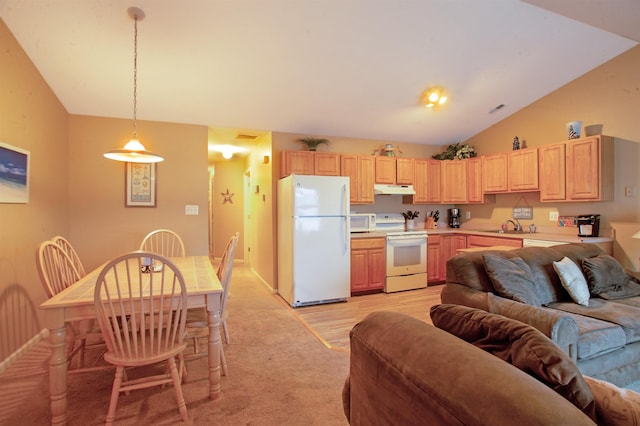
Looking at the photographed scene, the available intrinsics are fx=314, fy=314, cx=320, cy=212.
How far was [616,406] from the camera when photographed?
0.75 metres

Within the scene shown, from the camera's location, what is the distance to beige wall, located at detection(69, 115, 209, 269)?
12.2 ft

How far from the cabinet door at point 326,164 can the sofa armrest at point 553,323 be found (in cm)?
295

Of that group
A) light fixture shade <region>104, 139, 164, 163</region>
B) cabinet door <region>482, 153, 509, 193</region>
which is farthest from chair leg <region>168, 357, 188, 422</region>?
cabinet door <region>482, 153, 509, 193</region>

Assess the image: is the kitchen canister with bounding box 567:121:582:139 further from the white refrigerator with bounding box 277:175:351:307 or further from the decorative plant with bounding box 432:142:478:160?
the white refrigerator with bounding box 277:175:351:307

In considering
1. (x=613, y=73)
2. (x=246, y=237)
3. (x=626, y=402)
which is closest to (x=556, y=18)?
(x=613, y=73)

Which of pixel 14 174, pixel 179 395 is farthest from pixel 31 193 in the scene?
pixel 179 395

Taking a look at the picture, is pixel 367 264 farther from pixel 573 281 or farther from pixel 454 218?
pixel 573 281

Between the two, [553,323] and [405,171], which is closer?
[553,323]

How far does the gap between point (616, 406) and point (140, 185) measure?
4.44 metres

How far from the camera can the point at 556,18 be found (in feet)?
10.2

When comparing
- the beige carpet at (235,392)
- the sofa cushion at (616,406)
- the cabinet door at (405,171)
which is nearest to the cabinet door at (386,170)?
the cabinet door at (405,171)

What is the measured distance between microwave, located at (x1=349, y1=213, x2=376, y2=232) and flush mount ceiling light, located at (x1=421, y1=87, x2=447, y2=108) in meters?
1.75

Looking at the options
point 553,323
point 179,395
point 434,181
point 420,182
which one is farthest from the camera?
point 434,181

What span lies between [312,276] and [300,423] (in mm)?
2195
